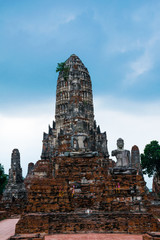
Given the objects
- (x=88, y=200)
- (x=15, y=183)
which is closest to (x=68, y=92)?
(x=15, y=183)

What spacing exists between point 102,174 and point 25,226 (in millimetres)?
4405

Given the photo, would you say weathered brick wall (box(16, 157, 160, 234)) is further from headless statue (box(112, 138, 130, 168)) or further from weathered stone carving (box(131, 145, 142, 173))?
weathered stone carving (box(131, 145, 142, 173))

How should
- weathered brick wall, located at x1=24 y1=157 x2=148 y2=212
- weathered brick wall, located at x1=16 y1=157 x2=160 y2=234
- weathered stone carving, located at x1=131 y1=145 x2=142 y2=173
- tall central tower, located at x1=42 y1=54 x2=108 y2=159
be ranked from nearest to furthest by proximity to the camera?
weathered brick wall, located at x1=16 y1=157 x2=160 y2=234 < weathered brick wall, located at x1=24 y1=157 x2=148 y2=212 < weathered stone carving, located at x1=131 y1=145 x2=142 y2=173 < tall central tower, located at x1=42 y1=54 x2=108 y2=159

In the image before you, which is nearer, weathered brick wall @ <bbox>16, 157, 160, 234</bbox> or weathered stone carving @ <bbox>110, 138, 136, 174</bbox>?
weathered brick wall @ <bbox>16, 157, 160, 234</bbox>

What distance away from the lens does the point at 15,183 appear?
2183 cm

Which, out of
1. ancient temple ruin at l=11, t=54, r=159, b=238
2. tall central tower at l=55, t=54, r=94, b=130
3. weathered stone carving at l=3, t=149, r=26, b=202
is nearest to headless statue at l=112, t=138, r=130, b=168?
ancient temple ruin at l=11, t=54, r=159, b=238

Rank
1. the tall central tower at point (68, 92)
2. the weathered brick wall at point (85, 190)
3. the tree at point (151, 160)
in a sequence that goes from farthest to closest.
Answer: the tall central tower at point (68, 92) < the tree at point (151, 160) < the weathered brick wall at point (85, 190)

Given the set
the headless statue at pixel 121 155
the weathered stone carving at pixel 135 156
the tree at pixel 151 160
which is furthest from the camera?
the tree at pixel 151 160

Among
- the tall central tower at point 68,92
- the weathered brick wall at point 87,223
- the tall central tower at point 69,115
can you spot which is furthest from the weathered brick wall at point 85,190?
the tall central tower at point 68,92

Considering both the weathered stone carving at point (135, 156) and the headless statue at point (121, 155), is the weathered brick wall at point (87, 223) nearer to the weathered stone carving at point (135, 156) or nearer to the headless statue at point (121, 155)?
the headless statue at point (121, 155)

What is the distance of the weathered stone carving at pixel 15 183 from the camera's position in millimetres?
20797

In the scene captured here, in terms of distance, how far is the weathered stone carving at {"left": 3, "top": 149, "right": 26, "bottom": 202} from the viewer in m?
20.8

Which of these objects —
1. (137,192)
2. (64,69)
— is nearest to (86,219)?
(137,192)

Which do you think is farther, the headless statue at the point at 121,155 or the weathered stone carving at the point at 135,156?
the weathered stone carving at the point at 135,156
